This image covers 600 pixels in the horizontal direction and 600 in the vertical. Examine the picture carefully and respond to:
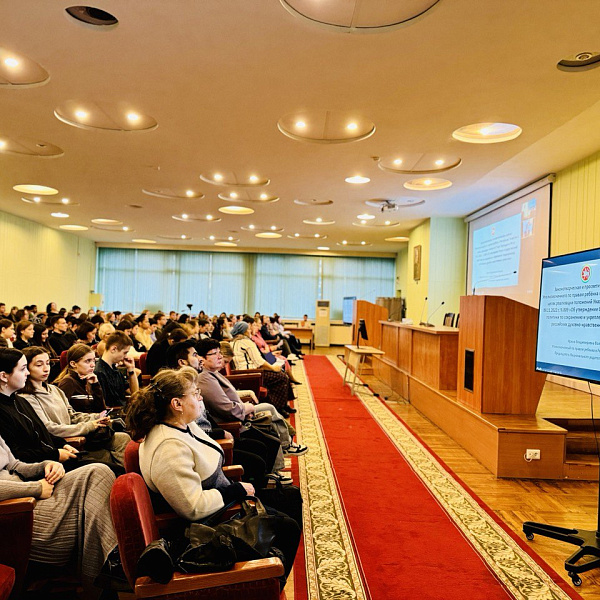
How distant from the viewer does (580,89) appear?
4.55 meters

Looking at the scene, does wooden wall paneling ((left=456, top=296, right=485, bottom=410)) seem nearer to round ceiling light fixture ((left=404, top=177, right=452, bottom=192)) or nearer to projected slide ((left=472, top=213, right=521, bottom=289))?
round ceiling light fixture ((left=404, top=177, right=452, bottom=192))

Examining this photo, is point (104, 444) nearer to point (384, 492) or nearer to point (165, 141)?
point (384, 492)

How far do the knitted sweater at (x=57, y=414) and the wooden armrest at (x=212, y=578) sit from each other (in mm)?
1686

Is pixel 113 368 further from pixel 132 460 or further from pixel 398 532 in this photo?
pixel 398 532

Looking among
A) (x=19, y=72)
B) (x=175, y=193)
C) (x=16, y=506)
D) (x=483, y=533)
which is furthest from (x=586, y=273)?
(x=175, y=193)

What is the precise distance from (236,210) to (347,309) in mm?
7437

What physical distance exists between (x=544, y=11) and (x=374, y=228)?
9432 millimetres

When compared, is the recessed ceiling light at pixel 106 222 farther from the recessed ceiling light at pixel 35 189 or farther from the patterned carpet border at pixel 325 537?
the patterned carpet border at pixel 325 537

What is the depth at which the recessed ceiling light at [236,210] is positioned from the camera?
35.7ft

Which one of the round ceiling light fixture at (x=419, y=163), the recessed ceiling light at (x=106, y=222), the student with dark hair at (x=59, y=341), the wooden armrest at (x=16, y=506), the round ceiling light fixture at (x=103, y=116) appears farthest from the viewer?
the recessed ceiling light at (x=106, y=222)

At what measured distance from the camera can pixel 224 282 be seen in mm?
18125

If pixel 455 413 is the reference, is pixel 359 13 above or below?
above

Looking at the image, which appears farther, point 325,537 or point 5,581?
point 325,537

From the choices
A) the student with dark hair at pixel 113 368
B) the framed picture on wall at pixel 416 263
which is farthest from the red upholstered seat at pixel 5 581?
the framed picture on wall at pixel 416 263
